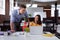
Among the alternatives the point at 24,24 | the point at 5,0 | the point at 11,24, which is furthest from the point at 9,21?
the point at 5,0

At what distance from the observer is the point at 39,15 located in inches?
60.9

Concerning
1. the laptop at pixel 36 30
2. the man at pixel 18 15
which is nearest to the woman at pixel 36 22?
the laptop at pixel 36 30

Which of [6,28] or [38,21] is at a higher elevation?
[38,21]

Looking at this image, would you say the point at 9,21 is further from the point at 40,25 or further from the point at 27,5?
the point at 40,25

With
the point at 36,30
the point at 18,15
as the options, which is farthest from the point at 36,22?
the point at 18,15

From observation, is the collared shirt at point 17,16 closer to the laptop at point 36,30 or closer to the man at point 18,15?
the man at point 18,15

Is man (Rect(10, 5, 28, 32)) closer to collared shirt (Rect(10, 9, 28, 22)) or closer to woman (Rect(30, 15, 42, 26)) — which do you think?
collared shirt (Rect(10, 9, 28, 22))

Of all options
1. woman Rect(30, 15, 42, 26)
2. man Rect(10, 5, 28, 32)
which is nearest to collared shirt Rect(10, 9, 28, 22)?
man Rect(10, 5, 28, 32)

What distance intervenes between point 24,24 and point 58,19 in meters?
0.54

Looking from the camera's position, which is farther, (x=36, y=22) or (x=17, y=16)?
(x=17, y=16)

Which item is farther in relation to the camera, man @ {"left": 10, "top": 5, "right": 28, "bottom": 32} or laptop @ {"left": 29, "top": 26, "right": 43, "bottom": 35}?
man @ {"left": 10, "top": 5, "right": 28, "bottom": 32}

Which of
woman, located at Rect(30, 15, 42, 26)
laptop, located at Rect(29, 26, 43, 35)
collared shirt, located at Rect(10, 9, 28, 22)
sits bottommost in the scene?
laptop, located at Rect(29, 26, 43, 35)

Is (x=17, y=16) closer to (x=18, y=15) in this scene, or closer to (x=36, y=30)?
(x=18, y=15)

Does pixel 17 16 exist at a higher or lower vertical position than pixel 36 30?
higher
